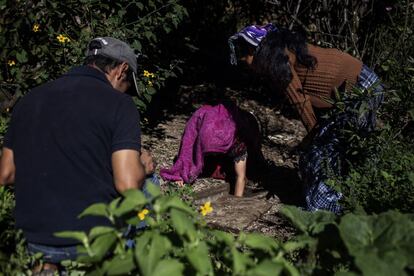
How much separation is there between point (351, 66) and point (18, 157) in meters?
2.69

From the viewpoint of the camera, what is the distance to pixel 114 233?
170cm

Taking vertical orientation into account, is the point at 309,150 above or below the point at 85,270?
below

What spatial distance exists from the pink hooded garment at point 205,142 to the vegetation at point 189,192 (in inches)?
21.2

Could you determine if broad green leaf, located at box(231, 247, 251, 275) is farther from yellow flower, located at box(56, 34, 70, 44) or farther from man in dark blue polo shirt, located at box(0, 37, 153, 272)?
yellow flower, located at box(56, 34, 70, 44)

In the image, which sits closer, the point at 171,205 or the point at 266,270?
the point at 266,270

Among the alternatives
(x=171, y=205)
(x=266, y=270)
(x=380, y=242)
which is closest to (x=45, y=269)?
(x=171, y=205)

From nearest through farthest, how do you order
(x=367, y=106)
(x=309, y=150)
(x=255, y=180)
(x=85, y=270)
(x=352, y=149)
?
(x=85, y=270)
(x=367, y=106)
(x=352, y=149)
(x=309, y=150)
(x=255, y=180)

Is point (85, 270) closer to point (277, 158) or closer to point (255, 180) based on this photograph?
point (255, 180)

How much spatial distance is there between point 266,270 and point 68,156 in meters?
1.05

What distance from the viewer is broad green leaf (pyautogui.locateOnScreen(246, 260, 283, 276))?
152 cm

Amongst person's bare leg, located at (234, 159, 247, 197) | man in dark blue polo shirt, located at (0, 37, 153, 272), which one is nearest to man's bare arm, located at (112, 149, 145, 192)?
man in dark blue polo shirt, located at (0, 37, 153, 272)

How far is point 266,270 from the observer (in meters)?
1.53

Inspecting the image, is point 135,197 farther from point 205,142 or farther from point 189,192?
point 205,142

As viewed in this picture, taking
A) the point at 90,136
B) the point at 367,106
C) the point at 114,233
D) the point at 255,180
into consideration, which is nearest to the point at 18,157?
the point at 90,136
